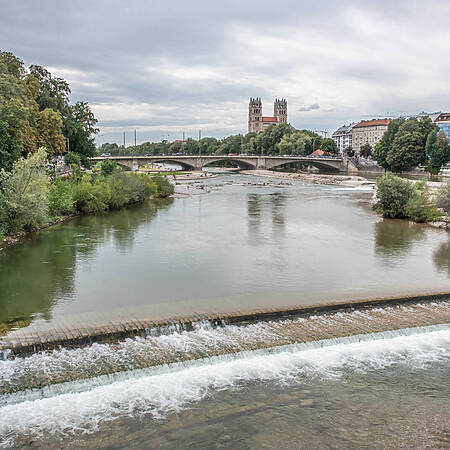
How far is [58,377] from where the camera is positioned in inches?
422

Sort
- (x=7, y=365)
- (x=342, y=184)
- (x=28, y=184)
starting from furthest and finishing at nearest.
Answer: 1. (x=342, y=184)
2. (x=28, y=184)
3. (x=7, y=365)

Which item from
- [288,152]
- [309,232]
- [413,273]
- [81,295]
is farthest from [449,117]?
[81,295]

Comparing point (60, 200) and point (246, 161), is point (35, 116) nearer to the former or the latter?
point (60, 200)

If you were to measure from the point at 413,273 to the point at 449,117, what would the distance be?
115 m

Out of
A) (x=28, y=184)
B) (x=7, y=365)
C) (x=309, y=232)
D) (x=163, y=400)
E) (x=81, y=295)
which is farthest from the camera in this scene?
(x=309, y=232)

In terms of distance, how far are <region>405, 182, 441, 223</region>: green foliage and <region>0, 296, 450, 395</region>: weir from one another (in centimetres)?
1985

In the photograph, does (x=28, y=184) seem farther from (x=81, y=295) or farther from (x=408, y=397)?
(x=408, y=397)

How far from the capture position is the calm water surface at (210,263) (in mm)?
16391

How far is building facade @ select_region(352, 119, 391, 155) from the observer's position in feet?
526

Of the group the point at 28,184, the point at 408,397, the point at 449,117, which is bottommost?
the point at 408,397

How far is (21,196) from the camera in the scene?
83.9 ft

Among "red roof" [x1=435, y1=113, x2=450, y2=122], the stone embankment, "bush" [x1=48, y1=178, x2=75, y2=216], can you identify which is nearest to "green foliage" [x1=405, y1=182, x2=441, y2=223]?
the stone embankment

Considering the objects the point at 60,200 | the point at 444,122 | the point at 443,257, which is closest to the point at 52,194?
the point at 60,200

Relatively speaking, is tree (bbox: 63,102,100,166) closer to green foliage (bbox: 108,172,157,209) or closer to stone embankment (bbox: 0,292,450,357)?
green foliage (bbox: 108,172,157,209)
